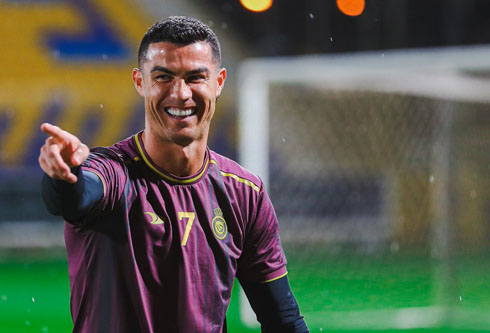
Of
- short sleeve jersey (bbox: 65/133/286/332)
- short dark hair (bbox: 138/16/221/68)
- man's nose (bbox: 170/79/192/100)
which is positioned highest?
short dark hair (bbox: 138/16/221/68)

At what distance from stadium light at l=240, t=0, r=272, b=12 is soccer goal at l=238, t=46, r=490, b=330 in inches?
185

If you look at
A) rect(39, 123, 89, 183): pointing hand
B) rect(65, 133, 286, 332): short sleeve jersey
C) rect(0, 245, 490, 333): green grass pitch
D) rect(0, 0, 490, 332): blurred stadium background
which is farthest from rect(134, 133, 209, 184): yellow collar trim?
rect(0, 245, 490, 333): green grass pitch

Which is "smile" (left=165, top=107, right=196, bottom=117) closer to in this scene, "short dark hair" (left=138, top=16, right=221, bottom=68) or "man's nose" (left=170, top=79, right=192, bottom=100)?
"man's nose" (left=170, top=79, right=192, bottom=100)

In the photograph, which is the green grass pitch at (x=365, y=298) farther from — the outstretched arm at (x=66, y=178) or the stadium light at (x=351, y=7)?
the stadium light at (x=351, y=7)

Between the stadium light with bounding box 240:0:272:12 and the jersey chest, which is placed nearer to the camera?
the jersey chest

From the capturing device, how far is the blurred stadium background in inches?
188

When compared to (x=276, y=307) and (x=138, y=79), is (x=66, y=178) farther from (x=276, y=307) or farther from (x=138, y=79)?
(x=276, y=307)

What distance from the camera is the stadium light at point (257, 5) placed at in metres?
10.3

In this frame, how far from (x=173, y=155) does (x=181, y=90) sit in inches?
7.3

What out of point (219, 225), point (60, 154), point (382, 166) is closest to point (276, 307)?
point (219, 225)

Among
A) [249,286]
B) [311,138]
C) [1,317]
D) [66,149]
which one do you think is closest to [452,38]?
[311,138]

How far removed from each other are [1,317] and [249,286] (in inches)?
146

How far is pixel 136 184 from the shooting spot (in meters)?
1.78

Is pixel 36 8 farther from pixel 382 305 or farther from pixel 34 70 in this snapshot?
pixel 382 305
